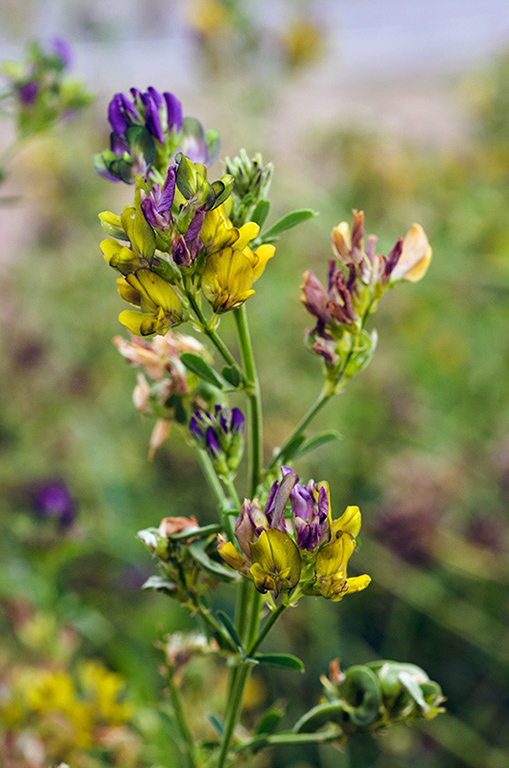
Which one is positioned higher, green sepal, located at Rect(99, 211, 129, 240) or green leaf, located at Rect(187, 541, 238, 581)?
green sepal, located at Rect(99, 211, 129, 240)

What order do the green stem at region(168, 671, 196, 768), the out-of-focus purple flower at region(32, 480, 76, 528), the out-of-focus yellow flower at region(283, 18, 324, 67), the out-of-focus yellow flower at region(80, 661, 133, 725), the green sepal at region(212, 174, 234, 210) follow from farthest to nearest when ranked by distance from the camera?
1. the out-of-focus yellow flower at region(283, 18, 324, 67)
2. the out-of-focus purple flower at region(32, 480, 76, 528)
3. the out-of-focus yellow flower at region(80, 661, 133, 725)
4. the green stem at region(168, 671, 196, 768)
5. the green sepal at region(212, 174, 234, 210)

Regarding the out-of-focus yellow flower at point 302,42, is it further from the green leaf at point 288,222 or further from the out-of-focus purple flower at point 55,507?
the green leaf at point 288,222

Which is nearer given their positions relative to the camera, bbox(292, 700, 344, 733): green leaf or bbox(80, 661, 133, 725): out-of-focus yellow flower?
bbox(292, 700, 344, 733): green leaf

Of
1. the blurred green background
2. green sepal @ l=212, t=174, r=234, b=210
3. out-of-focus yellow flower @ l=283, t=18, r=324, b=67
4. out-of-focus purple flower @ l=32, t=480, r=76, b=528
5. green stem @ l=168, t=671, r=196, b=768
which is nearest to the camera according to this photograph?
green sepal @ l=212, t=174, r=234, b=210

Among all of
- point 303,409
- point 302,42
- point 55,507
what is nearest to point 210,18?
point 302,42

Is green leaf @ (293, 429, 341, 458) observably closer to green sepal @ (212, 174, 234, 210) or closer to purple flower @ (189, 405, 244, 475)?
purple flower @ (189, 405, 244, 475)

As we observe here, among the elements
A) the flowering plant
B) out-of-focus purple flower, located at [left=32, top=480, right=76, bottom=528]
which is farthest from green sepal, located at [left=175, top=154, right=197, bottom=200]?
out-of-focus purple flower, located at [left=32, top=480, right=76, bottom=528]

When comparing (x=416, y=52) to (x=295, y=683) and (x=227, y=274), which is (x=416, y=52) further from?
(x=227, y=274)

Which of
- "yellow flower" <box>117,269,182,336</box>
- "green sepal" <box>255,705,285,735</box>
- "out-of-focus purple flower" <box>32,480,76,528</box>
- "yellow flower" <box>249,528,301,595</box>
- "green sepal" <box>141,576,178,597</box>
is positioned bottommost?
"out-of-focus purple flower" <box>32,480,76,528</box>
